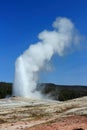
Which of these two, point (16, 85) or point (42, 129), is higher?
point (16, 85)

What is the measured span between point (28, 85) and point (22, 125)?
296 ft

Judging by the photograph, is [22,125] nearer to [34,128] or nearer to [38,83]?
[34,128]

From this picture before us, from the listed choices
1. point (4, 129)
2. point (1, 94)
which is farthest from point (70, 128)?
point (1, 94)

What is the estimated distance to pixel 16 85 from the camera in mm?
133375

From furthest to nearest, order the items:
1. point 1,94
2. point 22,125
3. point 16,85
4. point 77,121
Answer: point 1,94 → point 16,85 → point 22,125 → point 77,121

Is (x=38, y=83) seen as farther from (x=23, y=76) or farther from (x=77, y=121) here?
(x=77, y=121)

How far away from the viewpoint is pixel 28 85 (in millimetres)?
135250

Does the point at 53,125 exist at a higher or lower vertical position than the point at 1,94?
lower

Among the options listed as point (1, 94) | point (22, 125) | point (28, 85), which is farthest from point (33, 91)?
point (22, 125)

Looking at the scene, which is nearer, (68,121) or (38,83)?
(68,121)

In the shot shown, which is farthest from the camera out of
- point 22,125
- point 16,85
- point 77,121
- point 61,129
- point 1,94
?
point 1,94

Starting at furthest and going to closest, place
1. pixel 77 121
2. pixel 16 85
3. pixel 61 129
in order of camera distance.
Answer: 1. pixel 16 85
2. pixel 77 121
3. pixel 61 129

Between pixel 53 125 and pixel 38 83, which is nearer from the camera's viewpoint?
pixel 53 125

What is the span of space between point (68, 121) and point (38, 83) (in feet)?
326
